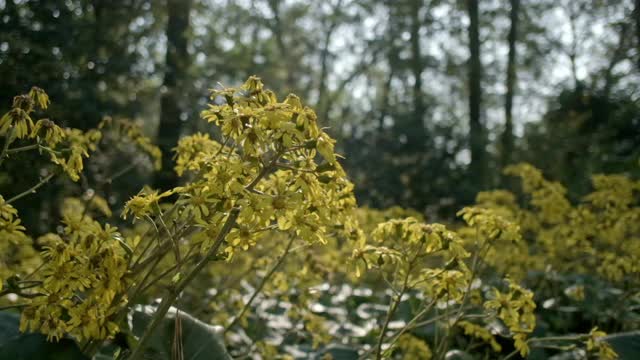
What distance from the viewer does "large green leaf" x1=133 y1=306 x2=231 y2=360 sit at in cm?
203

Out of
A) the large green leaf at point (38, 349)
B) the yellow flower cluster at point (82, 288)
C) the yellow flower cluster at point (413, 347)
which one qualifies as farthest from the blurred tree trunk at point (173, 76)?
the yellow flower cluster at point (82, 288)

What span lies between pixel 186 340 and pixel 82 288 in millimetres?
606

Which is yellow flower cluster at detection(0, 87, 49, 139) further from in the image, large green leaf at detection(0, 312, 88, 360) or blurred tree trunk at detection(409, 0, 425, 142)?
blurred tree trunk at detection(409, 0, 425, 142)

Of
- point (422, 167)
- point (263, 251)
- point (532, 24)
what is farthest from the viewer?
point (532, 24)

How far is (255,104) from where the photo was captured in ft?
5.64

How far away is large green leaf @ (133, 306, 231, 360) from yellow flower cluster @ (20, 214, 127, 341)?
1.38 feet

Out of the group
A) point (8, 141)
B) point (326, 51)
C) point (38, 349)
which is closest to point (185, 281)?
point (38, 349)

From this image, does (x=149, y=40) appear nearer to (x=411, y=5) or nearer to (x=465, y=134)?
(x=465, y=134)

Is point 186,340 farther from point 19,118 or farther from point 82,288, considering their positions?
point 19,118

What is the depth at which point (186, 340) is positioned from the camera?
2078mm

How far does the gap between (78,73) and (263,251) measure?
2.75m

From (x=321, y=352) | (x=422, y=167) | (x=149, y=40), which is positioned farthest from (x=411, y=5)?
(x=321, y=352)

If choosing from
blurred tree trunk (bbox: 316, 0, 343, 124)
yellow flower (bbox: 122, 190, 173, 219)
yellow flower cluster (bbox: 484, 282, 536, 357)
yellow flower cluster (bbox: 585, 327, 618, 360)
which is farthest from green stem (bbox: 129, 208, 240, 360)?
blurred tree trunk (bbox: 316, 0, 343, 124)

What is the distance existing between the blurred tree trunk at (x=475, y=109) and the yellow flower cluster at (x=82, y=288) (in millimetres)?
9201
